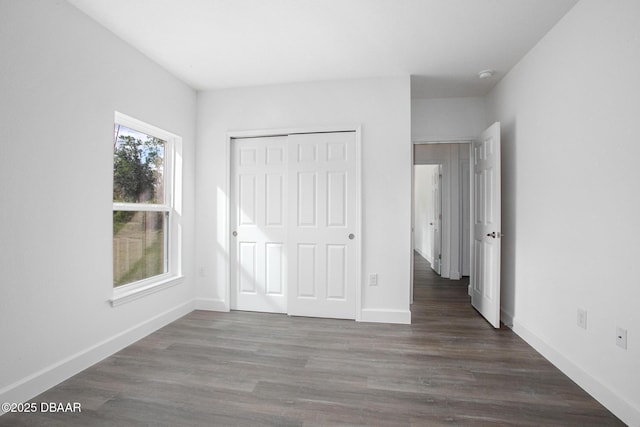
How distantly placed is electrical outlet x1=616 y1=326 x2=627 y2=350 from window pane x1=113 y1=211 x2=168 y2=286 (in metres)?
3.69

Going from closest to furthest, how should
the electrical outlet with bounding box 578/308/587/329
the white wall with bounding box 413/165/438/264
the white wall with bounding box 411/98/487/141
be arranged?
the electrical outlet with bounding box 578/308/587/329, the white wall with bounding box 411/98/487/141, the white wall with bounding box 413/165/438/264

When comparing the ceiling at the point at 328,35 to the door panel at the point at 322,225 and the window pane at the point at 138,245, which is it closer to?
the door panel at the point at 322,225

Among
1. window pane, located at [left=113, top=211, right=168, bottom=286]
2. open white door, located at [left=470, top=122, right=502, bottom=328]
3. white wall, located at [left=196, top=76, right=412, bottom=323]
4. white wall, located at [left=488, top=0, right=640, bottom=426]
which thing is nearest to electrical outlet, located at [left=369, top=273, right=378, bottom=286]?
white wall, located at [left=196, top=76, right=412, bottom=323]

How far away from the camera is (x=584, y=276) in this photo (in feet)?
6.83

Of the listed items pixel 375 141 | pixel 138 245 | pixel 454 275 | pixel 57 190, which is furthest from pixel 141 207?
pixel 454 275

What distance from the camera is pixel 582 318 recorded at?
2.09 meters

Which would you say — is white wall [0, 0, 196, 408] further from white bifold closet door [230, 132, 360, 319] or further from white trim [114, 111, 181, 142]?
white bifold closet door [230, 132, 360, 319]

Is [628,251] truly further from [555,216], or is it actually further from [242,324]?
[242,324]

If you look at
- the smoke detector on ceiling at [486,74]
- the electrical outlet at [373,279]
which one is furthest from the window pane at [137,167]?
the smoke detector on ceiling at [486,74]

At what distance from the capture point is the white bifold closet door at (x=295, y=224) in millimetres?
3377

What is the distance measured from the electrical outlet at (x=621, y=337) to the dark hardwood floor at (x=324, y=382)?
415 millimetres

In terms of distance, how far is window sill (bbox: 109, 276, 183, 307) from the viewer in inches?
102

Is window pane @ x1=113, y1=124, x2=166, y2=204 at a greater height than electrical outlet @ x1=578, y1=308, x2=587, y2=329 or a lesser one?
greater

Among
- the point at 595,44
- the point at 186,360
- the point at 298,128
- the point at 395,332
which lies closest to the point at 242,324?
the point at 186,360
